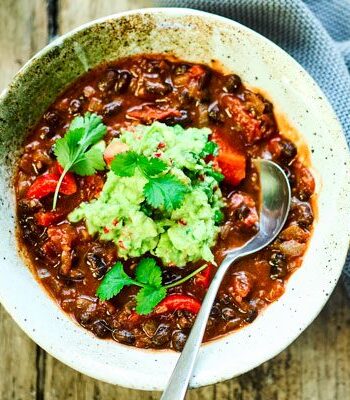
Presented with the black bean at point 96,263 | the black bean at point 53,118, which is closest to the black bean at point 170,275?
the black bean at point 96,263

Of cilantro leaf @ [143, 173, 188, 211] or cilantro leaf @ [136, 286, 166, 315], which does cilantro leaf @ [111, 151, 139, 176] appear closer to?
cilantro leaf @ [143, 173, 188, 211]

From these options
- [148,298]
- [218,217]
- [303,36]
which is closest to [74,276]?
[148,298]

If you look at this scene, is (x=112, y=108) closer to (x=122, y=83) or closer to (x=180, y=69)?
(x=122, y=83)

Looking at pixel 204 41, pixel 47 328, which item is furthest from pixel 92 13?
pixel 47 328

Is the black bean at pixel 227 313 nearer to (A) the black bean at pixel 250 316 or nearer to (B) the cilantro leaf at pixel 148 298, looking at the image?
(A) the black bean at pixel 250 316

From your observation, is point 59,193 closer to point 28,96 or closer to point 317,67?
point 28,96
